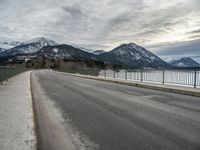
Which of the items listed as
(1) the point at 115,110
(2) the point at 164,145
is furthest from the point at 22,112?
(2) the point at 164,145

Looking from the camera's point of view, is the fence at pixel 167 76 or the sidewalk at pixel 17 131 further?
the fence at pixel 167 76

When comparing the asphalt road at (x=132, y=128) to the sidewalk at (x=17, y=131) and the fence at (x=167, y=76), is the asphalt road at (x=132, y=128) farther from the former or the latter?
the fence at (x=167, y=76)

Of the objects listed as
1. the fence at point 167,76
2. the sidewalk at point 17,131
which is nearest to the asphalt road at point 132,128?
the sidewalk at point 17,131

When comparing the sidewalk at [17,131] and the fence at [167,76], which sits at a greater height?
the fence at [167,76]

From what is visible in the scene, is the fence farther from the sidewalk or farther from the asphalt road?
the sidewalk

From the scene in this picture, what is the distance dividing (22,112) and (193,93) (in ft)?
33.0

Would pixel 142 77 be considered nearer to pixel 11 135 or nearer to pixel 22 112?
pixel 22 112

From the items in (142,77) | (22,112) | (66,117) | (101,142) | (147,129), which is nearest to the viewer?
(101,142)

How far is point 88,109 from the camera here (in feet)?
28.0

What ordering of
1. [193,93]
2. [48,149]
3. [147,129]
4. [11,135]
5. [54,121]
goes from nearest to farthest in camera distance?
[48,149] → [11,135] → [147,129] → [54,121] → [193,93]

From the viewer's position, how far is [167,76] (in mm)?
20031

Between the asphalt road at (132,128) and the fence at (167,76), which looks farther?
the fence at (167,76)

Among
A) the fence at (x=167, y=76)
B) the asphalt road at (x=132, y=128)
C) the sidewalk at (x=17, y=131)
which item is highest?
the fence at (x=167, y=76)

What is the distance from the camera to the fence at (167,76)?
1664 cm
